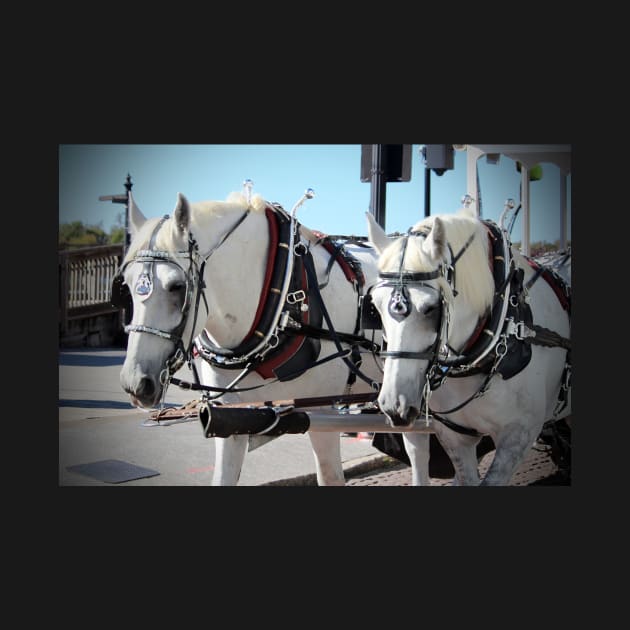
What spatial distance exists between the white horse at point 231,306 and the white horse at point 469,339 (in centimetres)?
47

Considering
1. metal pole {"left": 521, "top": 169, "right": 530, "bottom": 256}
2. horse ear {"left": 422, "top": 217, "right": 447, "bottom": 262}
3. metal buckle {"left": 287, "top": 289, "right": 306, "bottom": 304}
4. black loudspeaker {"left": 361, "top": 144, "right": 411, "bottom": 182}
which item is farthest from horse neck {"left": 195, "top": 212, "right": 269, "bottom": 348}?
metal pole {"left": 521, "top": 169, "right": 530, "bottom": 256}

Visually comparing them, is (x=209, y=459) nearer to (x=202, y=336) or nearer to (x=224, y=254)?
(x=202, y=336)

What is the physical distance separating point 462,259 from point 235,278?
93 centimetres

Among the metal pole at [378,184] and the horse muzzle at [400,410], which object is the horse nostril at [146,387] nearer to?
the horse muzzle at [400,410]

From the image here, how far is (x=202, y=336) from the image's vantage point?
3.04m

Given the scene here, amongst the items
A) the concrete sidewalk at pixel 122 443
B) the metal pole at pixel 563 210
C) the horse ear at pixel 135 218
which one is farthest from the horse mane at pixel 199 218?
the metal pole at pixel 563 210

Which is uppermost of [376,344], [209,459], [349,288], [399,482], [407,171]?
[407,171]

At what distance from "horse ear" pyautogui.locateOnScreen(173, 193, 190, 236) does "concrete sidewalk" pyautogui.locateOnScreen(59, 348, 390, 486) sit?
1.19 meters

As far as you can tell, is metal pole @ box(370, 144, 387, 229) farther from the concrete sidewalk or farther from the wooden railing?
the concrete sidewalk

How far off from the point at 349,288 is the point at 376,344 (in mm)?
301

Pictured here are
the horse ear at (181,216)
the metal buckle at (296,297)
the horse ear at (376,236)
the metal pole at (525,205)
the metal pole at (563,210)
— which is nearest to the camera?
the horse ear at (181,216)

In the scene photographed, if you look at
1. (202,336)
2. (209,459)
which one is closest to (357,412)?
(202,336)

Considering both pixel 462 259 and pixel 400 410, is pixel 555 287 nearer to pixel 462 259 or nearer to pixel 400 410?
pixel 462 259

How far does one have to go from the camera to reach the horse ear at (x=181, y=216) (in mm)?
2621
